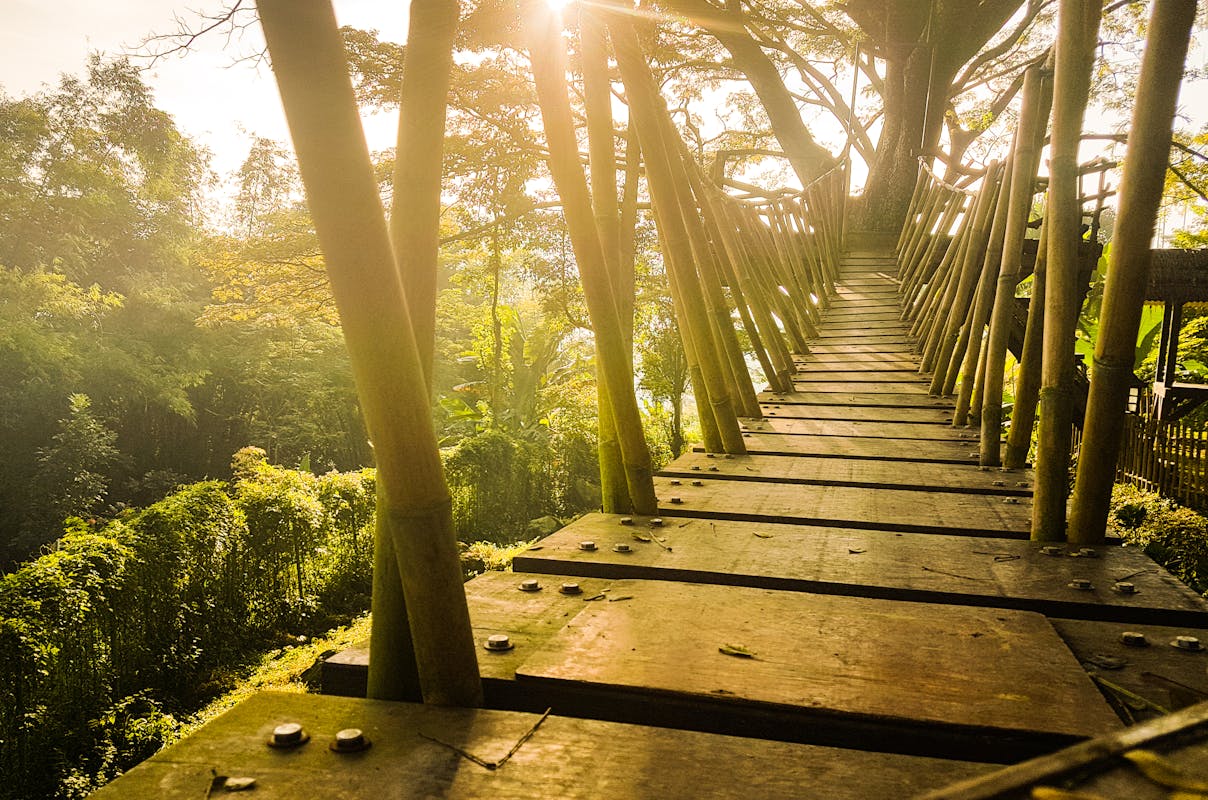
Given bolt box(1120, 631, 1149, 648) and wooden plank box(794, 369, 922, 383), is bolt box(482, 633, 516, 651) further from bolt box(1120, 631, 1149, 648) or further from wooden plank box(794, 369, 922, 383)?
wooden plank box(794, 369, 922, 383)

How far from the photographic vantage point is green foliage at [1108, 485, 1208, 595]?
6.00 meters

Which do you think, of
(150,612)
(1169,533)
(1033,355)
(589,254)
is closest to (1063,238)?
(1033,355)

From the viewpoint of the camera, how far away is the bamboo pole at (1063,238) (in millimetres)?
1659

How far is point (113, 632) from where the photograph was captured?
26.6ft

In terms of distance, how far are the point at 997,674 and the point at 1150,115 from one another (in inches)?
49.5

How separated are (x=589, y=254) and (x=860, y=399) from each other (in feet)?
9.37

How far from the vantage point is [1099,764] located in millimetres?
439

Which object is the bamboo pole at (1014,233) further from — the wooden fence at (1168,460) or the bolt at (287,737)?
the wooden fence at (1168,460)

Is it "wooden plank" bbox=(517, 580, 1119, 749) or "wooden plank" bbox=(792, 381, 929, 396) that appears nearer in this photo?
"wooden plank" bbox=(517, 580, 1119, 749)

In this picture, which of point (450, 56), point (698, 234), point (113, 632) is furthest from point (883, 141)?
point (113, 632)

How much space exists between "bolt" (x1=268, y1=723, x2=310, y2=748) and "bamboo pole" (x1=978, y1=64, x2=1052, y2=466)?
2.54 meters

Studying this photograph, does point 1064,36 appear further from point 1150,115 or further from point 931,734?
point 931,734

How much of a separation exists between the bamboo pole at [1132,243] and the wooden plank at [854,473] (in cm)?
71

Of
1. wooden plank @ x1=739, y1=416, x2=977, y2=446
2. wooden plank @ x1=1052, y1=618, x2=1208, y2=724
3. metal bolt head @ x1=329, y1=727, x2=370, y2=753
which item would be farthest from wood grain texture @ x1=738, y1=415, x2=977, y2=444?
metal bolt head @ x1=329, y1=727, x2=370, y2=753
